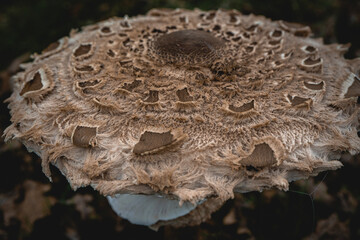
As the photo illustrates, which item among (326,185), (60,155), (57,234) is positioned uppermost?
(60,155)

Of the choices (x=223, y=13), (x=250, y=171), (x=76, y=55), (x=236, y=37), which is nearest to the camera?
(x=250, y=171)

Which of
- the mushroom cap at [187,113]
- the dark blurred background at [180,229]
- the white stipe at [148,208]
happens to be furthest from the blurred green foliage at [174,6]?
the white stipe at [148,208]

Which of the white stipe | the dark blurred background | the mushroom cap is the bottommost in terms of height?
the dark blurred background

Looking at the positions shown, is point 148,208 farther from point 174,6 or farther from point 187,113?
point 174,6

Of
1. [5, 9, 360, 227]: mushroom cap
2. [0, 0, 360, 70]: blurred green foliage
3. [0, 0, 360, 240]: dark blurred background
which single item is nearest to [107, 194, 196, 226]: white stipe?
[0, 0, 360, 240]: dark blurred background

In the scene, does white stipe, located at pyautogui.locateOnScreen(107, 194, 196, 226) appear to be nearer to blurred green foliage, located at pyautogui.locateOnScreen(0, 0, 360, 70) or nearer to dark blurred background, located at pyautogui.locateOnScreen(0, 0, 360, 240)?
dark blurred background, located at pyautogui.locateOnScreen(0, 0, 360, 240)

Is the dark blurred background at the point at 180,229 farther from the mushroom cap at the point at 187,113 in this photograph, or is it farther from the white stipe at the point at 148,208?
the mushroom cap at the point at 187,113

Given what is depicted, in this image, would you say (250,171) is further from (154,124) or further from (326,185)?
(326,185)

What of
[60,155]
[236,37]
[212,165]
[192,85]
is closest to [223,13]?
[236,37]
